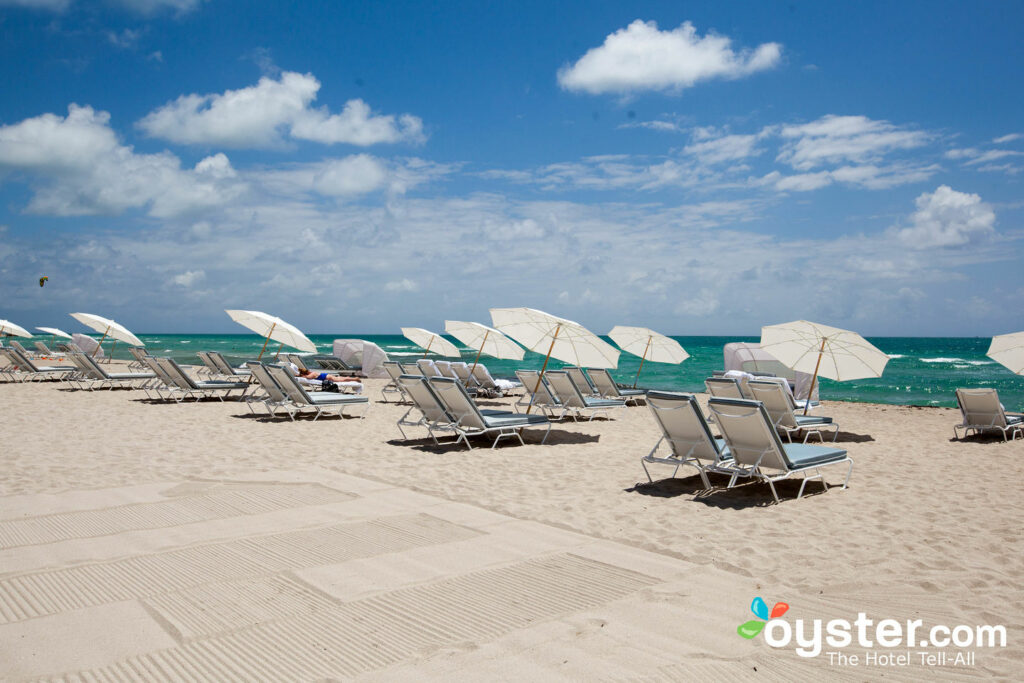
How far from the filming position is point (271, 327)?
1383 cm

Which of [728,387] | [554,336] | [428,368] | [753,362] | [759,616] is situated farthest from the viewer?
[753,362]

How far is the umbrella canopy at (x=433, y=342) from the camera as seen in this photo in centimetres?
2000

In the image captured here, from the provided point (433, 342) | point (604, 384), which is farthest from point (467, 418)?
point (433, 342)

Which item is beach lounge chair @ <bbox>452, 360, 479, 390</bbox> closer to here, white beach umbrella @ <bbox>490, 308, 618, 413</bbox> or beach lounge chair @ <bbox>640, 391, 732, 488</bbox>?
white beach umbrella @ <bbox>490, 308, 618, 413</bbox>

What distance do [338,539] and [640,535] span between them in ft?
6.90

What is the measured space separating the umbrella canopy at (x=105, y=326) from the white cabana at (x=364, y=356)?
747 centimetres

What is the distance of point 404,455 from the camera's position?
8203mm

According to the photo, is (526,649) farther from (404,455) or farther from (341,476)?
(404,455)

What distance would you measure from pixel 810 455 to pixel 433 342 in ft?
47.9

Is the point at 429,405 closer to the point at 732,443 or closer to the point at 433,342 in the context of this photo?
the point at 732,443

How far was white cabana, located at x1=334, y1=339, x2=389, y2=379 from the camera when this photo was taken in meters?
23.7

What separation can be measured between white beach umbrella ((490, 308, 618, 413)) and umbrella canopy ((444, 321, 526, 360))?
5350 millimetres

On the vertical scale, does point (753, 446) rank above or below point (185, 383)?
below

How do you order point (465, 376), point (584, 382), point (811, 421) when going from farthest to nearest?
point (465, 376)
point (584, 382)
point (811, 421)
